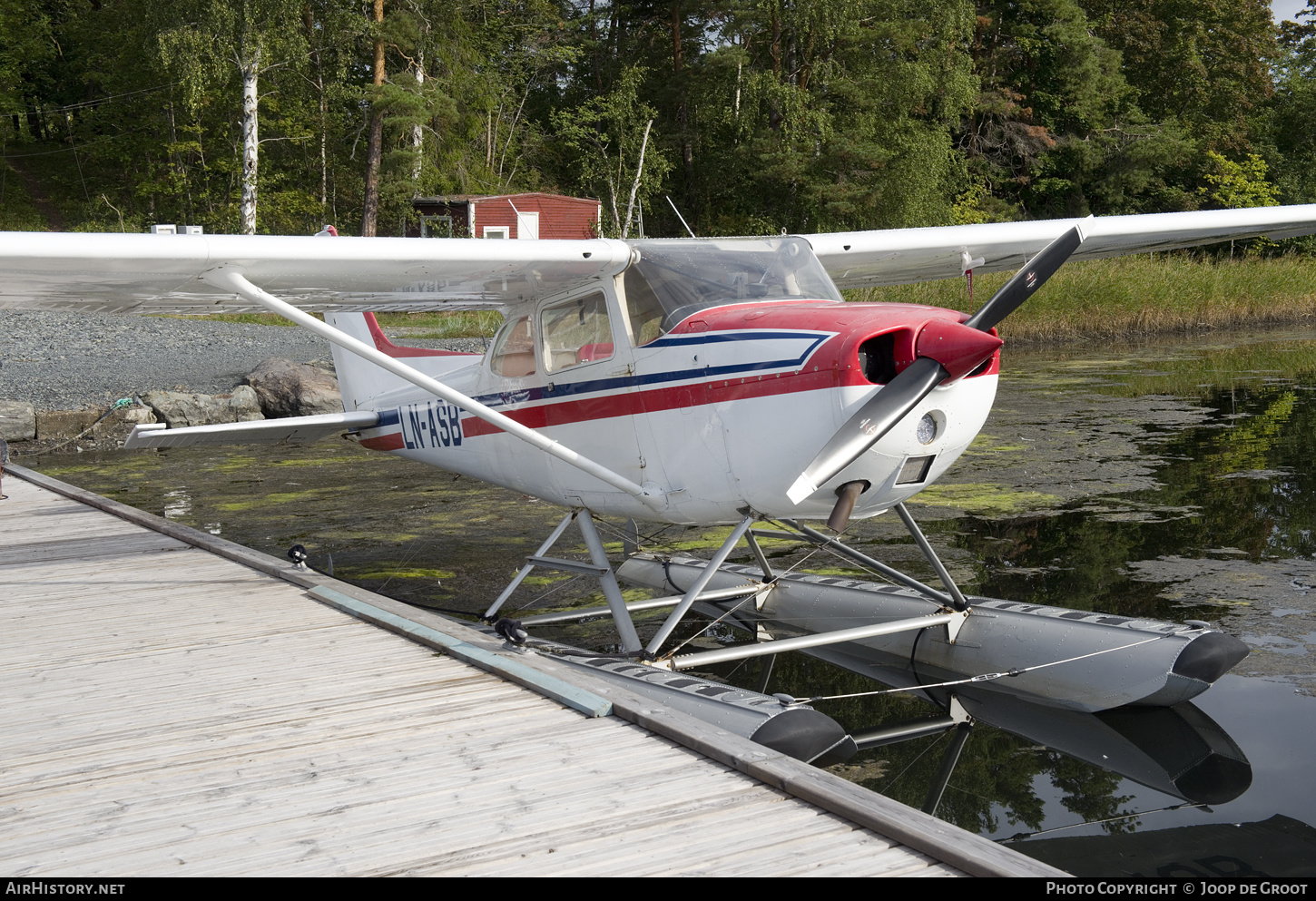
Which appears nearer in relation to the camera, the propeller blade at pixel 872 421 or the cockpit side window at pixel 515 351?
the propeller blade at pixel 872 421

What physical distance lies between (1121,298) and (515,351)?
21212mm

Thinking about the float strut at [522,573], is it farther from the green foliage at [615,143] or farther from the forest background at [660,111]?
the green foliage at [615,143]

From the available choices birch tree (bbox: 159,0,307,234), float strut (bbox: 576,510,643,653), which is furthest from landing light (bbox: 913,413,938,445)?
birch tree (bbox: 159,0,307,234)

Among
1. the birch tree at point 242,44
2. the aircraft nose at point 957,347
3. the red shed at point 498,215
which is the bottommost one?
the aircraft nose at point 957,347

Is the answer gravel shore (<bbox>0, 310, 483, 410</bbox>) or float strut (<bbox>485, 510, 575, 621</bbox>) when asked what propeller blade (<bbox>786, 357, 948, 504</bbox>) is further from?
gravel shore (<bbox>0, 310, 483, 410</bbox>)

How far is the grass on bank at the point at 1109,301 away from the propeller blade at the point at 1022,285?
688 inches

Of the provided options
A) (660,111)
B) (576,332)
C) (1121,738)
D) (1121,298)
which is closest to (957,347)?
(1121,738)

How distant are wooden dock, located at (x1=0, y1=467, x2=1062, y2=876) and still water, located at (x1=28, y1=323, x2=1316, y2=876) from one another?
111 cm

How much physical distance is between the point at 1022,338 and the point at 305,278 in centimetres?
2131

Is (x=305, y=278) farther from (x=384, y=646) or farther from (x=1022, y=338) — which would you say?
(x=1022, y=338)

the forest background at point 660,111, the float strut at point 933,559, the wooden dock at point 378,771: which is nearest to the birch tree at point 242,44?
the forest background at point 660,111

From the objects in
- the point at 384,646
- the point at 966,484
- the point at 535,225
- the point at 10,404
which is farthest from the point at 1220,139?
the point at 384,646

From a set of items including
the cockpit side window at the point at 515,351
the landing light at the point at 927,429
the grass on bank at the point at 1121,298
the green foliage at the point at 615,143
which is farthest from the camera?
the green foliage at the point at 615,143

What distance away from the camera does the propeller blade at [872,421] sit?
153 inches
